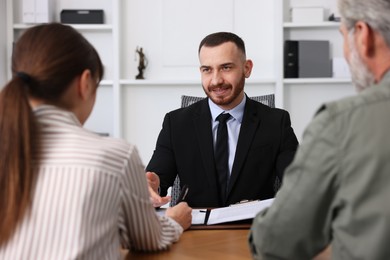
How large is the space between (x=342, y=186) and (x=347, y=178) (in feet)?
0.06

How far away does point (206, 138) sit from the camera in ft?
8.15

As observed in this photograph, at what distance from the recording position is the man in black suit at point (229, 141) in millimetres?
2406

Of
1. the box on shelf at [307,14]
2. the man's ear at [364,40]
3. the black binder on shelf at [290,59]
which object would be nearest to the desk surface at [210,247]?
the man's ear at [364,40]

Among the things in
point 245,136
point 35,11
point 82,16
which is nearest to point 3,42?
point 35,11

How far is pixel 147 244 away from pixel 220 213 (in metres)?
0.49

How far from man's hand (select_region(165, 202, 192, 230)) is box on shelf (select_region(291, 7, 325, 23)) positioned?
3092mm

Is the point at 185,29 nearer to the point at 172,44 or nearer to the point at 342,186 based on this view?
the point at 172,44

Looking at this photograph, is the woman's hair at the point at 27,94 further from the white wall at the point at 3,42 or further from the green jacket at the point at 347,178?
the white wall at the point at 3,42

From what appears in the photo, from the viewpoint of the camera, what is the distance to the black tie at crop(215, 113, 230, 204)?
2.41 metres

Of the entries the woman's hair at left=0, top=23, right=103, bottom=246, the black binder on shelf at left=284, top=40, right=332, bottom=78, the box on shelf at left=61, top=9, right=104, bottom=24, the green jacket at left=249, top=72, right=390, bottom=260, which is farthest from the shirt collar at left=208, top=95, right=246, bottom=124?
the box on shelf at left=61, top=9, right=104, bottom=24

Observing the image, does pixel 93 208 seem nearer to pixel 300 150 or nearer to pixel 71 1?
pixel 300 150

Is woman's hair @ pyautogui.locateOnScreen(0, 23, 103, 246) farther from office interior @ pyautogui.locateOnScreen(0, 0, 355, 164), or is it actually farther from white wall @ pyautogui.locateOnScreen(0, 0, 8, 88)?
white wall @ pyautogui.locateOnScreen(0, 0, 8, 88)

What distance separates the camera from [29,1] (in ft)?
14.5

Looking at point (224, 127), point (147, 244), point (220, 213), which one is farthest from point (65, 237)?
point (224, 127)
